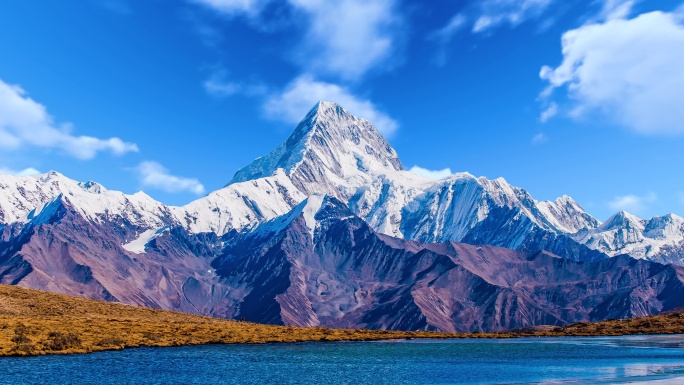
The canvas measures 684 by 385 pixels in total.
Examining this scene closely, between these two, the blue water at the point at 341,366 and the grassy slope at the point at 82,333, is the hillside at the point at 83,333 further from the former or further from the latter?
the blue water at the point at 341,366

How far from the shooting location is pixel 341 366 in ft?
383

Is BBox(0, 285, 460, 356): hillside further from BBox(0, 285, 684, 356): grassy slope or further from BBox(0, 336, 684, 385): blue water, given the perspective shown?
BBox(0, 336, 684, 385): blue water

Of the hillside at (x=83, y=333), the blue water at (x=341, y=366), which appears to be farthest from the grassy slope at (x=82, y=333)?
the blue water at (x=341, y=366)

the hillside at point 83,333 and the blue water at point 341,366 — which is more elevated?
the hillside at point 83,333

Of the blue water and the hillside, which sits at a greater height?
the hillside

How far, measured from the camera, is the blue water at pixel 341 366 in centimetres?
9481

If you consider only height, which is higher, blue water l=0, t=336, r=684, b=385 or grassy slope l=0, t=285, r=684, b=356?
grassy slope l=0, t=285, r=684, b=356

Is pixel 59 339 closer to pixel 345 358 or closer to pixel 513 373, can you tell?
pixel 345 358

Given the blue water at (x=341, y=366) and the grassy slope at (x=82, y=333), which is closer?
the blue water at (x=341, y=366)

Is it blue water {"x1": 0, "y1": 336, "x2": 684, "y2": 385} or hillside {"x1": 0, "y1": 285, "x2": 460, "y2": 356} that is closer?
blue water {"x1": 0, "y1": 336, "x2": 684, "y2": 385}

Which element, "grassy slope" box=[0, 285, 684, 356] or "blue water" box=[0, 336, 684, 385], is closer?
"blue water" box=[0, 336, 684, 385]

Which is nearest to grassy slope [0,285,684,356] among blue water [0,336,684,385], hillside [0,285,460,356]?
hillside [0,285,460,356]

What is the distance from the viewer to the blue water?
94.8 meters

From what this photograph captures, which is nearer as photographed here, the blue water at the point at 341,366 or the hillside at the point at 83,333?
the blue water at the point at 341,366
